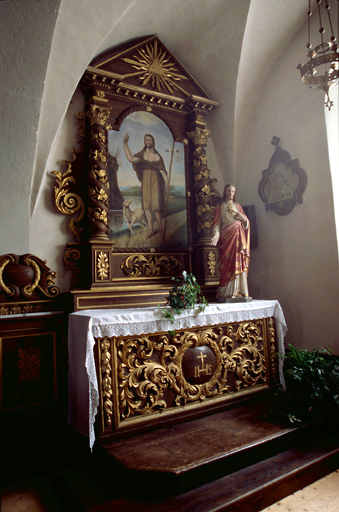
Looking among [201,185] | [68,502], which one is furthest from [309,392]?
[201,185]

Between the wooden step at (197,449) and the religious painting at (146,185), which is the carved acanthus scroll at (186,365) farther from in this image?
the religious painting at (146,185)

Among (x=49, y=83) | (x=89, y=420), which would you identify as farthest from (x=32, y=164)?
(x=89, y=420)

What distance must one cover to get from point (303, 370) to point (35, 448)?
2.86 metres

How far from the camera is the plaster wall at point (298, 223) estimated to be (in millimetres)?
4750

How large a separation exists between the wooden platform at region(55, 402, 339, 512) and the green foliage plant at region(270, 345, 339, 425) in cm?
15

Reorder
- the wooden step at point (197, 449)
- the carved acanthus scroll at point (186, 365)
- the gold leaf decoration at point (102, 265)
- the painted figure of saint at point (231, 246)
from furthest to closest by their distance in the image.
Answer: the painted figure of saint at point (231, 246)
the gold leaf decoration at point (102, 265)
the carved acanthus scroll at point (186, 365)
the wooden step at point (197, 449)

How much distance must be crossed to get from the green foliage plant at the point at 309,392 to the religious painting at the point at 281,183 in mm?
2118

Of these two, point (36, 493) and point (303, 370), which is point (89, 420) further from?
point (303, 370)


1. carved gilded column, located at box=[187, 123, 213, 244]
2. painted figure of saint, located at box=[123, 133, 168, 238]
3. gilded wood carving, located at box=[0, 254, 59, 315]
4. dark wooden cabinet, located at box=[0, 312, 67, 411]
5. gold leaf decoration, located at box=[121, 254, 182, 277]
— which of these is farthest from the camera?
carved gilded column, located at box=[187, 123, 213, 244]

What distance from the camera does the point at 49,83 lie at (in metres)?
3.88

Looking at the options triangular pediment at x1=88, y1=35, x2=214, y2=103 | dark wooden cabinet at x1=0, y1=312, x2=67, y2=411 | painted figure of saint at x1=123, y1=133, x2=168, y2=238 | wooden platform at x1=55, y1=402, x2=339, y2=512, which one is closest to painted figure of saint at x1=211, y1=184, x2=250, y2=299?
painted figure of saint at x1=123, y1=133, x2=168, y2=238

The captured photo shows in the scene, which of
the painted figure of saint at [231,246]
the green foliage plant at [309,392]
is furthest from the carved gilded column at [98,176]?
the green foliage plant at [309,392]

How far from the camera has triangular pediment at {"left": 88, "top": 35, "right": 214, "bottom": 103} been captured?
187 inches

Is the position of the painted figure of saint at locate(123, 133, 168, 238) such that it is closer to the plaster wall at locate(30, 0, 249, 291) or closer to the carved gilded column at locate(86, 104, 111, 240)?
the carved gilded column at locate(86, 104, 111, 240)
